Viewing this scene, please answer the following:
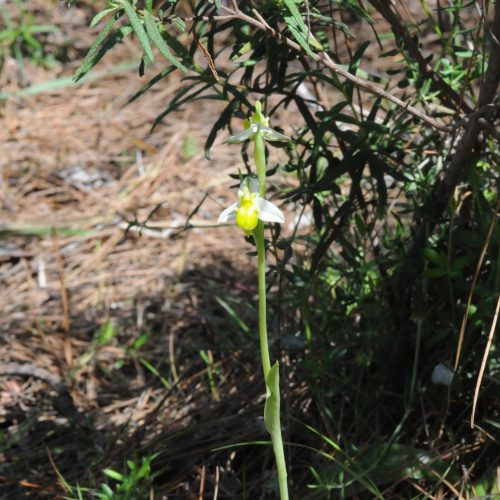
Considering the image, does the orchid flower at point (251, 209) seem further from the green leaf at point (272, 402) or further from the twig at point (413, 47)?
the twig at point (413, 47)

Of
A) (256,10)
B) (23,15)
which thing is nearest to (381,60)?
(23,15)

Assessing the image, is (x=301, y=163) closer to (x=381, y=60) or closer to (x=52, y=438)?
(x=52, y=438)

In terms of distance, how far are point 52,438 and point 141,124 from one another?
2.06 metres

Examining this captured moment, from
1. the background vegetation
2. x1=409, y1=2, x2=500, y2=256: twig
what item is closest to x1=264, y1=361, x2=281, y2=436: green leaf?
the background vegetation

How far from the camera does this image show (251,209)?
4.17 ft

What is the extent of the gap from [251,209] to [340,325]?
0.84 m

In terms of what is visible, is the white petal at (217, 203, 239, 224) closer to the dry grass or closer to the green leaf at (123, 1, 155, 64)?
the green leaf at (123, 1, 155, 64)

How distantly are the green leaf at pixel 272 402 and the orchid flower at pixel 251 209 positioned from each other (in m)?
0.25

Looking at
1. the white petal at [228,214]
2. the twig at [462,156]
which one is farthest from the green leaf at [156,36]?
the twig at [462,156]

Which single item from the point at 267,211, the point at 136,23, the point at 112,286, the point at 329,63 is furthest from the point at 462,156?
the point at 112,286

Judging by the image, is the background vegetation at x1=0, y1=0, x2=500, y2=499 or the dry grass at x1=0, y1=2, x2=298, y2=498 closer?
the background vegetation at x1=0, y1=0, x2=500, y2=499

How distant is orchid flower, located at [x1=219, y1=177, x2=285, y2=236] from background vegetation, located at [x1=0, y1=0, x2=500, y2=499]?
294 millimetres

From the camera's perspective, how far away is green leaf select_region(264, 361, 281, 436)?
4.44 feet

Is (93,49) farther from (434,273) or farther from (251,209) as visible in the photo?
(434,273)
